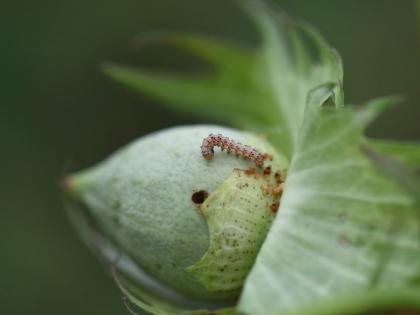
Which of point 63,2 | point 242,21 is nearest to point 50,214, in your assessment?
point 63,2

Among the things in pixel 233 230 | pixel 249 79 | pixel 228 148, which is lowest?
pixel 233 230

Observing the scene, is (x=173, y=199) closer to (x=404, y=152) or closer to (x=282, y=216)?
(x=282, y=216)

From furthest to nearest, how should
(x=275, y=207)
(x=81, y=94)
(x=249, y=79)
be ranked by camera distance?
(x=81, y=94)
(x=249, y=79)
(x=275, y=207)

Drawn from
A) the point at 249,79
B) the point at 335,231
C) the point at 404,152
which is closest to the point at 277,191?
the point at 335,231

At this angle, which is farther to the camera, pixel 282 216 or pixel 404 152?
pixel 282 216

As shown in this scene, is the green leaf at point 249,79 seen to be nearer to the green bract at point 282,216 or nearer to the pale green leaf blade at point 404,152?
the green bract at point 282,216

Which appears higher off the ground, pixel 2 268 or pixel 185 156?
pixel 2 268

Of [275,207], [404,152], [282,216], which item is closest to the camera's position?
[404,152]

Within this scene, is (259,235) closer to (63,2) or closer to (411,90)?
(411,90)
